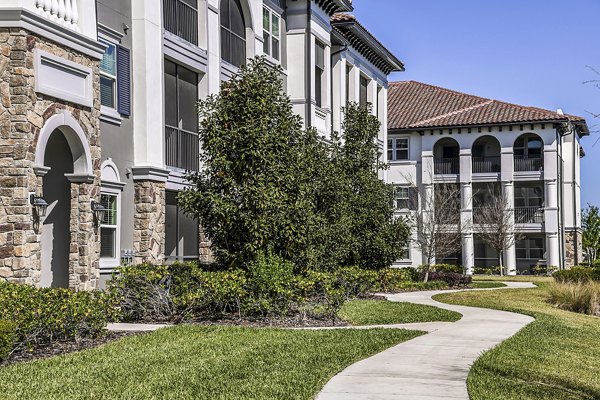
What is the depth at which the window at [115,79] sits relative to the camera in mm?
19031

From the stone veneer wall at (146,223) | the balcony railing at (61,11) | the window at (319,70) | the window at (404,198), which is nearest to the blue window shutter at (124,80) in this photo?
the stone veneer wall at (146,223)

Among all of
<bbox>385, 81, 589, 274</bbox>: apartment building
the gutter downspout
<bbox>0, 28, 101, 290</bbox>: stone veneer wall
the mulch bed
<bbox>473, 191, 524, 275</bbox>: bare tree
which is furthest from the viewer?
<bbox>385, 81, 589, 274</bbox>: apartment building

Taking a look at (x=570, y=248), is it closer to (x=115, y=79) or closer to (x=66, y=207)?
(x=115, y=79)

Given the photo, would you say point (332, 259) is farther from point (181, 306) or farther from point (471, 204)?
point (471, 204)

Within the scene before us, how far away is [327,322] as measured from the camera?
1708cm

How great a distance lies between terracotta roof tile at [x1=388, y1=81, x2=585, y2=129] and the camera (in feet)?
173

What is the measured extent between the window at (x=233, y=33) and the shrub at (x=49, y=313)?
44.2ft

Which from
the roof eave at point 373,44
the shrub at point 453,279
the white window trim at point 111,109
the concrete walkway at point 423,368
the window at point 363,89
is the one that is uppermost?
the roof eave at point 373,44

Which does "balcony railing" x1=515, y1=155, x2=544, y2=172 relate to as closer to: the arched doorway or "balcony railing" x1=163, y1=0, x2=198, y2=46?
"balcony railing" x1=163, y1=0, x2=198, y2=46

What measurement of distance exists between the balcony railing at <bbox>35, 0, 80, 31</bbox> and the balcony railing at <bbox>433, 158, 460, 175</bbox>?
40.8 metres

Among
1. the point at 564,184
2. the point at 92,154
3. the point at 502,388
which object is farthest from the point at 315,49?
the point at 564,184

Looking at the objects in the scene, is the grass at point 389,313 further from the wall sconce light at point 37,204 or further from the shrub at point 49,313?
the wall sconce light at point 37,204

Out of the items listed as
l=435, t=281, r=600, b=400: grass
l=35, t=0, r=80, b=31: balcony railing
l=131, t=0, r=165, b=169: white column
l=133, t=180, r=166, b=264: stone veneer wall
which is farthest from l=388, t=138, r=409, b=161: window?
l=35, t=0, r=80, b=31: balcony railing

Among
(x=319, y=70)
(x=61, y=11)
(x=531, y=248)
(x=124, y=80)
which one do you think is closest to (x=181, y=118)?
(x=124, y=80)
